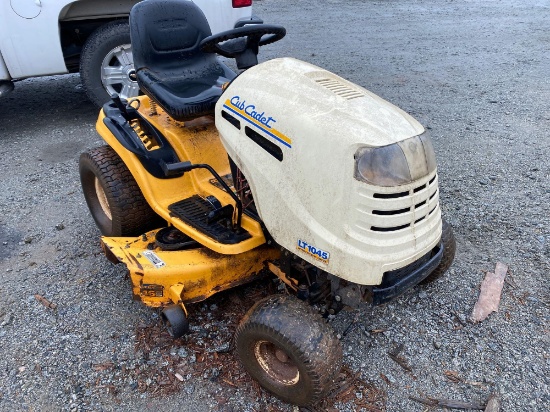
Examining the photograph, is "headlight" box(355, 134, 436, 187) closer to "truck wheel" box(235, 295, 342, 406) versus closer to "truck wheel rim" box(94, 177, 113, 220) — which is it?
"truck wheel" box(235, 295, 342, 406)

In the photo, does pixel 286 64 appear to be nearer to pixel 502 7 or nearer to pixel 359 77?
pixel 359 77

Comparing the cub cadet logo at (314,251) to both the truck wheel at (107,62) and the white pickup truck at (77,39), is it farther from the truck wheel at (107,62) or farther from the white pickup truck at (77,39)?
the truck wheel at (107,62)

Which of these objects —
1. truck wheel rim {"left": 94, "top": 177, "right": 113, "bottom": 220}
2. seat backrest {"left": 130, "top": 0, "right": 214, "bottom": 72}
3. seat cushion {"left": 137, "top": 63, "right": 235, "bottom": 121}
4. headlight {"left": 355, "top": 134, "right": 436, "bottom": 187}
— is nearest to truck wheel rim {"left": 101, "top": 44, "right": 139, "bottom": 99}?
truck wheel rim {"left": 94, "top": 177, "right": 113, "bottom": 220}

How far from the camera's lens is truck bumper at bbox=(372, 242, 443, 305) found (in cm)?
191

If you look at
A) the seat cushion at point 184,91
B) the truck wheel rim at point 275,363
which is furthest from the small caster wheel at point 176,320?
the seat cushion at point 184,91

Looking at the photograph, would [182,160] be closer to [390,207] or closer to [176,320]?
[176,320]

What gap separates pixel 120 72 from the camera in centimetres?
500

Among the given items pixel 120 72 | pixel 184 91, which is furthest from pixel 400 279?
pixel 120 72

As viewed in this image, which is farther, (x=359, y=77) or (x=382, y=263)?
(x=359, y=77)

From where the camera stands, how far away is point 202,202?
2.72 m

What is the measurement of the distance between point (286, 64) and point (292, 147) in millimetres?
546

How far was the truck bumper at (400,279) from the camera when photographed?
6.27 feet

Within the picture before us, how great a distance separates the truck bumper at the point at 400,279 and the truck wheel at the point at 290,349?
0.28 m

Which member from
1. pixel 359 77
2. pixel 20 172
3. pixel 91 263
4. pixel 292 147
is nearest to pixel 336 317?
pixel 292 147
